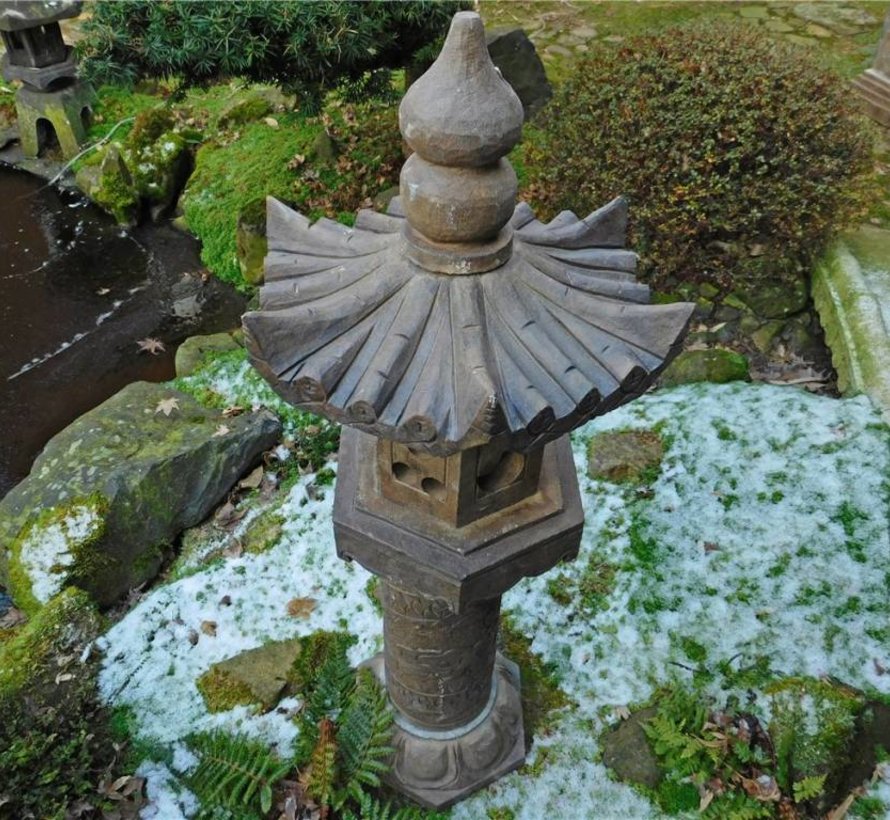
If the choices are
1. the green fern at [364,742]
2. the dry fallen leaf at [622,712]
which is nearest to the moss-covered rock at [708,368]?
the dry fallen leaf at [622,712]

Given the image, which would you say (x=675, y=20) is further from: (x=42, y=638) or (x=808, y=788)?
(x=42, y=638)

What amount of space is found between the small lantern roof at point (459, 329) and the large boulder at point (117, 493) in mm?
3778

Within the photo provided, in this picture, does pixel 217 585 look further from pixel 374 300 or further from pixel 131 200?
pixel 131 200

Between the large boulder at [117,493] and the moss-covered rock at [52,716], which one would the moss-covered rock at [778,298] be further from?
the moss-covered rock at [52,716]

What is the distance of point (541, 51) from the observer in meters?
11.3

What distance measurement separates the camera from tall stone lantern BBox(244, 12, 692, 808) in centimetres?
214

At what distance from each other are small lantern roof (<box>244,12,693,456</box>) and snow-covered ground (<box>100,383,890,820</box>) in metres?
3.05

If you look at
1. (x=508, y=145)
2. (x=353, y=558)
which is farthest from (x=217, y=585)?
(x=508, y=145)

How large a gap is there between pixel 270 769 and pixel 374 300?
3.18m

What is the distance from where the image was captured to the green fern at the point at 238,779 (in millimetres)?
4207

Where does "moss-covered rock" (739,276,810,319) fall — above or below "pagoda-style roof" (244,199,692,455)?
below

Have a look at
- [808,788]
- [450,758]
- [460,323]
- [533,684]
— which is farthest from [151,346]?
[808,788]

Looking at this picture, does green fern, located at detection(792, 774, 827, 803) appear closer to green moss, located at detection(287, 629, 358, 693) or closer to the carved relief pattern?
the carved relief pattern

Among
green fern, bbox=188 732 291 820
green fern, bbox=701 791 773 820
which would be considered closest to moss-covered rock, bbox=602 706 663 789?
green fern, bbox=701 791 773 820
